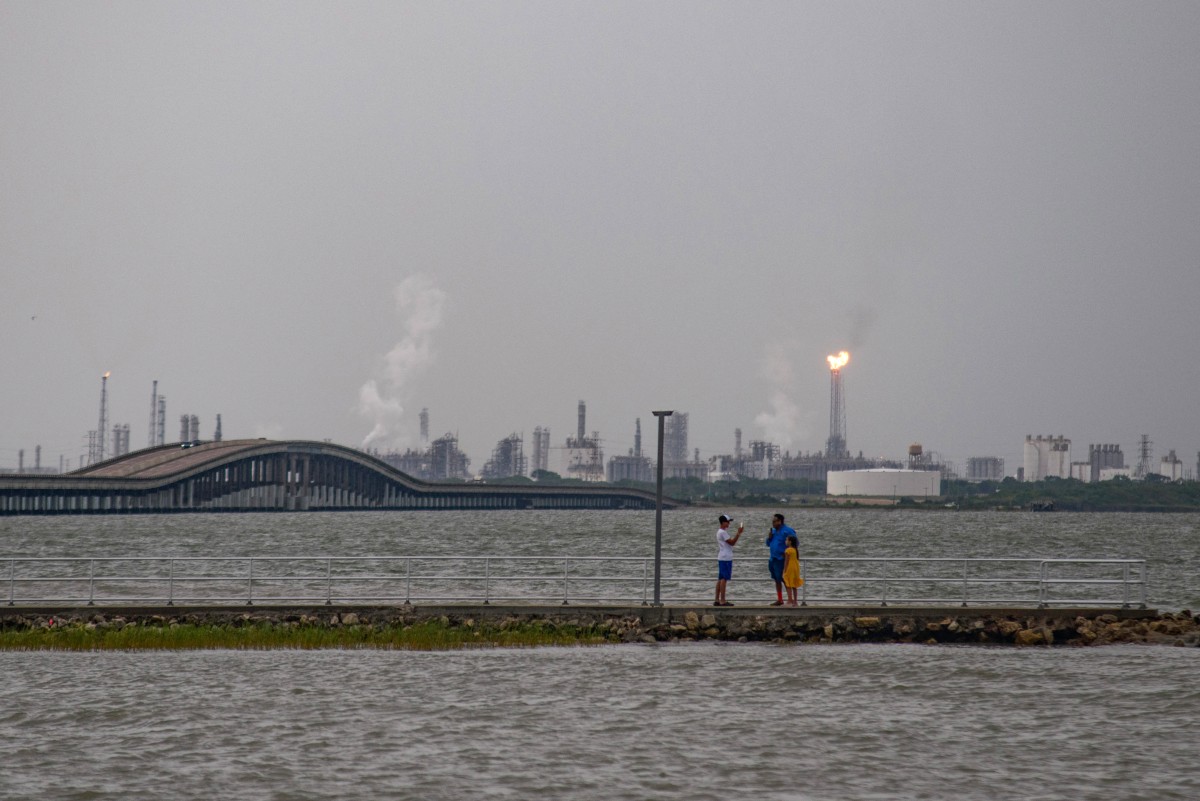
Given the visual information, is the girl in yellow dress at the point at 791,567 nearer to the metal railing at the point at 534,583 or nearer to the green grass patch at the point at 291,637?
the metal railing at the point at 534,583

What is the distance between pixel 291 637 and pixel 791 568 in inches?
467

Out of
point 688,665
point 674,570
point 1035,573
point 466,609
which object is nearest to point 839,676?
point 688,665

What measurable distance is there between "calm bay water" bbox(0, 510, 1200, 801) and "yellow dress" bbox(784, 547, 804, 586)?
1.62 metres

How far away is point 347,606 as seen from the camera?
116 feet

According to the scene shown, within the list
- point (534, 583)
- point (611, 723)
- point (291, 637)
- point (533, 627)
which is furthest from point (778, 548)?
point (534, 583)

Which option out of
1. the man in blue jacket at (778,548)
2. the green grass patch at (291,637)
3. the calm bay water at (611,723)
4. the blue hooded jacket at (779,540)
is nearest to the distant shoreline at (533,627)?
the green grass patch at (291,637)

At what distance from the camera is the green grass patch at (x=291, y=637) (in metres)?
33.3

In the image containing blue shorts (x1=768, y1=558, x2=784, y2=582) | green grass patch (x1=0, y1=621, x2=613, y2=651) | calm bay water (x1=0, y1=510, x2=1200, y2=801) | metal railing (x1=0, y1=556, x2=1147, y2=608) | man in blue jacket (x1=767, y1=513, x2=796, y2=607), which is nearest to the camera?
calm bay water (x1=0, y1=510, x2=1200, y2=801)

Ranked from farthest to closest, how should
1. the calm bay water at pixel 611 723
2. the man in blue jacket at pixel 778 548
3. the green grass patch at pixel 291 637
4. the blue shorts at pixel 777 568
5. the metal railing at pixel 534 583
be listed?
the metal railing at pixel 534 583
the blue shorts at pixel 777 568
the green grass patch at pixel 291 637
the man in blue jacket at pixel 778 548
the calm bay water at pixel 611 723

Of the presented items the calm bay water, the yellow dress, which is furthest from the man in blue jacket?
the calm bay water

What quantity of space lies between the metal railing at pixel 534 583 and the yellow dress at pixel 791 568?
0.41m

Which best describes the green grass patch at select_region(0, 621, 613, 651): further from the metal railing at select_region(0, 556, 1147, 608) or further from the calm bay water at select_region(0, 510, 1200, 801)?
the metal railing at select_region(0, 556, 1147, 608)

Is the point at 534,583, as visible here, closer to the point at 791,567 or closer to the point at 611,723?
the point at 791,567

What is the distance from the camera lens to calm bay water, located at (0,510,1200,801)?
20250 mm
